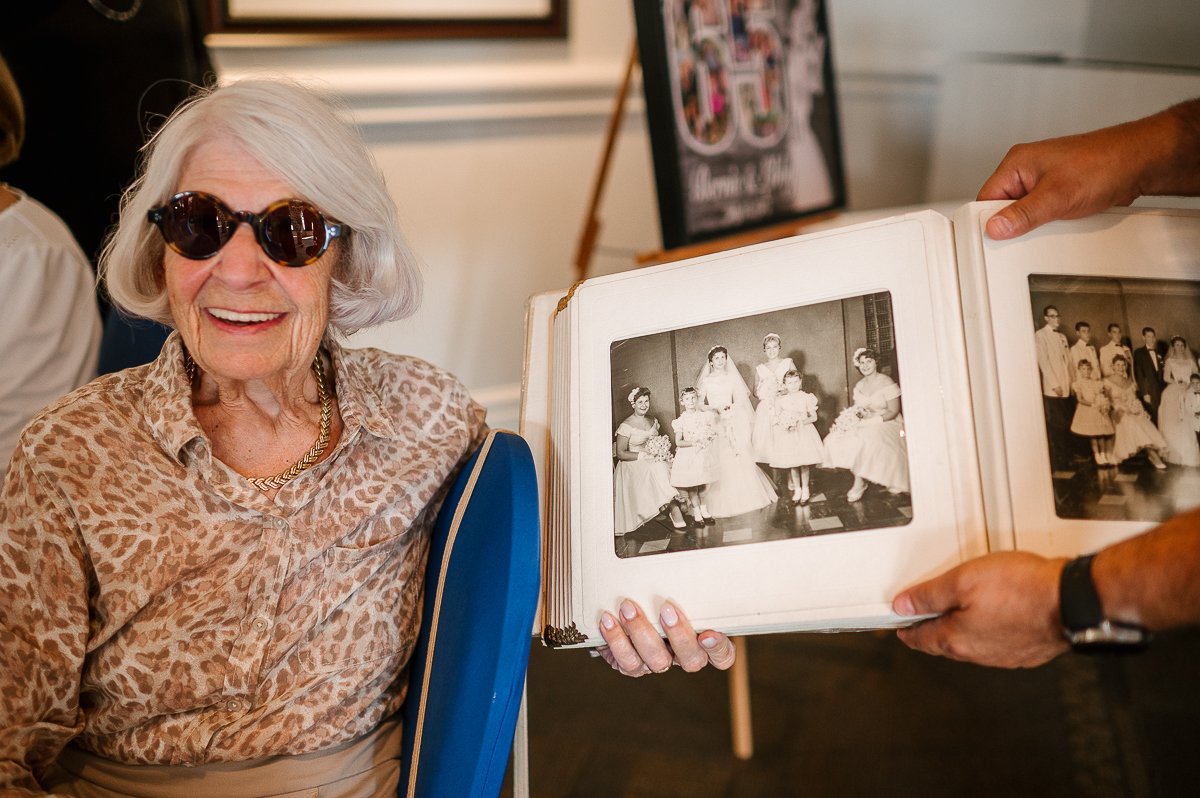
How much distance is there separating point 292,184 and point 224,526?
423 mm

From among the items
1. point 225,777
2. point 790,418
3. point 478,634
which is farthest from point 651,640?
point 225,777

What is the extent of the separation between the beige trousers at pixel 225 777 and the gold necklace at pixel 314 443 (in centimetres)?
34

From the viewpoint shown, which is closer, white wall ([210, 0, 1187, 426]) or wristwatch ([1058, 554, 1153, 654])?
wristwatch ([1058, 554, 1153, 654])

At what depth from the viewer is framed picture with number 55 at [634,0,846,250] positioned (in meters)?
2.04

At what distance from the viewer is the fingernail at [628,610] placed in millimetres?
1000

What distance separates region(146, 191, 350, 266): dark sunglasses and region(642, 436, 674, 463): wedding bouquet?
468mm

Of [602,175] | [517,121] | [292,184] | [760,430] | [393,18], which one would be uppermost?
[393,18]

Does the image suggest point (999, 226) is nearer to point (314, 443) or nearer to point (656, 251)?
point (314, 443)

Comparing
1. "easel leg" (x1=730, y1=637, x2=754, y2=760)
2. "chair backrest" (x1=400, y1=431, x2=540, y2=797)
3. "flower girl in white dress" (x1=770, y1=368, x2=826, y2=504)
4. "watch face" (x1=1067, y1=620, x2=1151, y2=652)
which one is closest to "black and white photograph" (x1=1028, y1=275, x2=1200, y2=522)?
"watch face" (x1=1067, y1=620, x2=1151, y2=652)

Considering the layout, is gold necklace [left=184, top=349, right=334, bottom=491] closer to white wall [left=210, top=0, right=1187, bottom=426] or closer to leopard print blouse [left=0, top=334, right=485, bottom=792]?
leopard print blouse [left=0, top=334, right=485, bottom=792]

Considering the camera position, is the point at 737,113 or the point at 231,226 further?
the point at 737,113

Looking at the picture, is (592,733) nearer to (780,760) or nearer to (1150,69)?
(780,760)

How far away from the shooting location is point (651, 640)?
1009mm

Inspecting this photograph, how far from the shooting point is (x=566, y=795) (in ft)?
6.42
